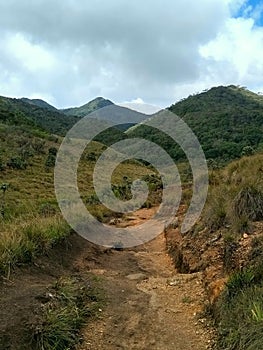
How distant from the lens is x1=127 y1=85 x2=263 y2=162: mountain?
160 feet

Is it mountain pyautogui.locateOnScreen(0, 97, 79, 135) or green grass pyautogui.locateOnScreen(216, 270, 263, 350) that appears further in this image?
mountain pyautogui.locateOnScreen(0, 97, 79, 135)

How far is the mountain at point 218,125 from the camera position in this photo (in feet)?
160

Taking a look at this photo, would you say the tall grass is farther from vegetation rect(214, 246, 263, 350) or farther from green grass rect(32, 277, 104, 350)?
vegetation rect(214, 246, 263, 350)

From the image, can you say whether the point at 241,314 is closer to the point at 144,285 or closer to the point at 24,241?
the point at 144,285

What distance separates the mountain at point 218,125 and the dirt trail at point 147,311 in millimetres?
25164

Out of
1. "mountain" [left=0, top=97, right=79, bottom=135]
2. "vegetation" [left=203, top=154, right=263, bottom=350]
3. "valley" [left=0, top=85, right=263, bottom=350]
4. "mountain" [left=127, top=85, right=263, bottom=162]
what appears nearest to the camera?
"vegetation" [left=203, top=154, right=263, bottom=350]

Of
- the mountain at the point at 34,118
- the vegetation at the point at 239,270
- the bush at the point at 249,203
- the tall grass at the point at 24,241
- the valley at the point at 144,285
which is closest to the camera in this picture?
the vegetation at the point at 239,270

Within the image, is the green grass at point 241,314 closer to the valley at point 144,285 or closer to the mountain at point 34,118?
the valley at point 144,285

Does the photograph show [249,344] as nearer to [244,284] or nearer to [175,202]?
[244,284]

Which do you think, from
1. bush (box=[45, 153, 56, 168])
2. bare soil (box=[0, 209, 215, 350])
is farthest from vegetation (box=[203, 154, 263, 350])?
bush (box=[45, 153, 56, 168])

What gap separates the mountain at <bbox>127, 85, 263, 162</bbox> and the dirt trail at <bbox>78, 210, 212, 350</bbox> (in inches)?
991

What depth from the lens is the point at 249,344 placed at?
4.08 meters

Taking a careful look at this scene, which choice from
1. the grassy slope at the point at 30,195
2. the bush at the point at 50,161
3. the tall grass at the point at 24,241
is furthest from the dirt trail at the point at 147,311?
the bush at the point at 50,161

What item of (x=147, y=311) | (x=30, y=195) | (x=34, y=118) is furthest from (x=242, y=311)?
(x=34, y=118)
